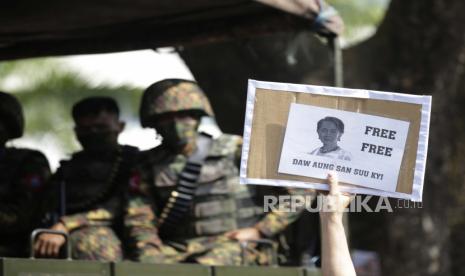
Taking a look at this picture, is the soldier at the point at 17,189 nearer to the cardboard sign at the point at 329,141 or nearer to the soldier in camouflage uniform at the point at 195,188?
the soldier in camouflage uniform at the point at 195,188

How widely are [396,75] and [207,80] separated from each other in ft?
11.4

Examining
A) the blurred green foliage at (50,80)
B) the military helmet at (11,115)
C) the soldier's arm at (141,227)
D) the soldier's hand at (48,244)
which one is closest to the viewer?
the soldier's hand at (48,244)

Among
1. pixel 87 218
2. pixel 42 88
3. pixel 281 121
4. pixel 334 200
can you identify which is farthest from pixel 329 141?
pixel 42 88

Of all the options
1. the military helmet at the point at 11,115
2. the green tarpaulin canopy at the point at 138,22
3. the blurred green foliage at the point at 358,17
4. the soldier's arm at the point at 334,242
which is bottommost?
the soldier's arm at the point at 334,242

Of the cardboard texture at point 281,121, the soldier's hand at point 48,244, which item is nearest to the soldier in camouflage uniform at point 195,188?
the soldier's hand at point 48,244

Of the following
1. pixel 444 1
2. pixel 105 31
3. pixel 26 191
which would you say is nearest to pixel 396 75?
pixel 444 1

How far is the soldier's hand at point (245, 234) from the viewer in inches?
297

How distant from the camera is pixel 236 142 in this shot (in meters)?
7.80

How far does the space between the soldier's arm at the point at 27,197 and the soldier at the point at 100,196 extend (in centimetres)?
14

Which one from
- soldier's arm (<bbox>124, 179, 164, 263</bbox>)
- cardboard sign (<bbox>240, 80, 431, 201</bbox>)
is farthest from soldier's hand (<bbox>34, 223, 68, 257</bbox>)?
cardboard sign (<bbox>240, 80, 431, 201</bbox>)

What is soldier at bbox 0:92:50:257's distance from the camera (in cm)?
751

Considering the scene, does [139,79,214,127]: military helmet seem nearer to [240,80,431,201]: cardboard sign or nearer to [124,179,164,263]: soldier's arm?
[124,179,164,263]: soldier's arm

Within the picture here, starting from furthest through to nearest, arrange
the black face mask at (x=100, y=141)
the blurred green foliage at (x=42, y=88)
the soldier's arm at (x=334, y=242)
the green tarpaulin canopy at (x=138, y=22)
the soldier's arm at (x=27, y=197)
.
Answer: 1. the blurred green foliage at (x=42, y=88)
2. the black face mask at (x=100, y=141)
3. the green tarpaulin canopy at (x=138, y=22)
4. the soldier's arm at (x=27, y=197)
5. the soldier's arm at (x=334, y=242)

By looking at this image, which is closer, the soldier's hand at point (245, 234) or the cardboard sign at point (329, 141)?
the cardboard sign at point (329, 141)
